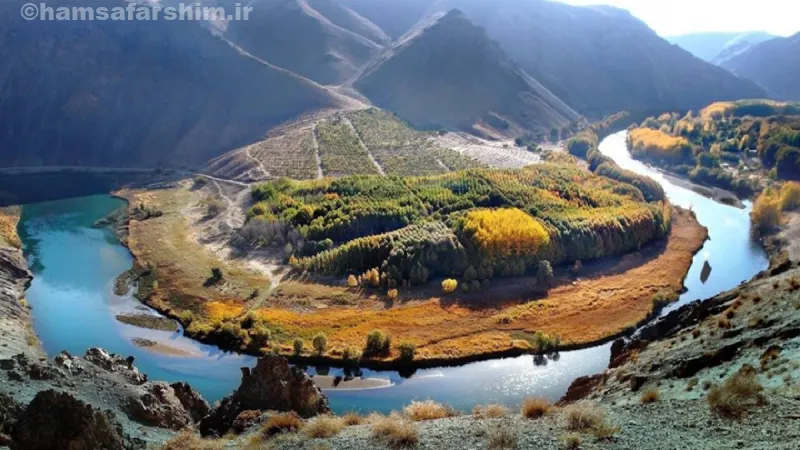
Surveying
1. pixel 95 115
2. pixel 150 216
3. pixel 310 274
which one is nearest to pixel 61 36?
pixel 95 115

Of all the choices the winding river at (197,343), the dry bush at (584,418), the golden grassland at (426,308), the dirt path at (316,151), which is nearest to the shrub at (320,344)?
the golden grassland at (426,308)

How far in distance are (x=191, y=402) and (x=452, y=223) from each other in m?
51.8

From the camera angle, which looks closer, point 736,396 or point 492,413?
point 736,396

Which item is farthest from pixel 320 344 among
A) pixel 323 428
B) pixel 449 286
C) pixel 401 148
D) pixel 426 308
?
pixel 401 148

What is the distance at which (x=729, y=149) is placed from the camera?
164875 mm

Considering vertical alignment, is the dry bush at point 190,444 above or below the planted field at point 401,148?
below

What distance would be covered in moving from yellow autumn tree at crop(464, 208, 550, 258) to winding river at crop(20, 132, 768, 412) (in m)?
19.3

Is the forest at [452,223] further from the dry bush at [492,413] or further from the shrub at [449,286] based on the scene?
the dry bush at [492,413]

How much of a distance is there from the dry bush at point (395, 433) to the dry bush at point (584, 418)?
285 inches

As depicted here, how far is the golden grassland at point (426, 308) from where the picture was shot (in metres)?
64.7

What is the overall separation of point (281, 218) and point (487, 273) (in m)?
34.8

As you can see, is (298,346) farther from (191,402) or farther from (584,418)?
(584,418)

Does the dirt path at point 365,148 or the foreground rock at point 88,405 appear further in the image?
the dirt path at point 365,148

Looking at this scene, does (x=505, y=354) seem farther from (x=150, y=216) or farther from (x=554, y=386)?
(x=150, y=216)
